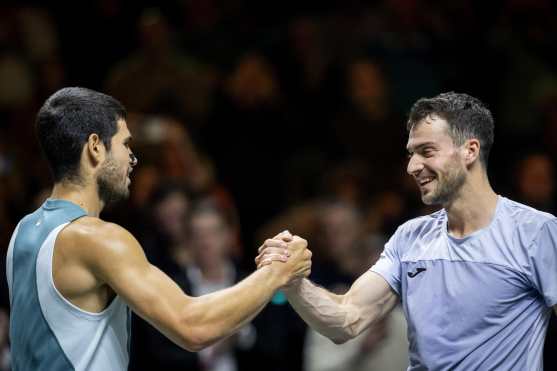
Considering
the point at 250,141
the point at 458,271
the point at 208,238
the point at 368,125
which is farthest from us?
the point at 368,125

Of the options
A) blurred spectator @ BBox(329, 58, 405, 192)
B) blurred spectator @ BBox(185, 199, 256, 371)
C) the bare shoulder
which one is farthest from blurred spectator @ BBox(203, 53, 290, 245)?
the bare shoulder

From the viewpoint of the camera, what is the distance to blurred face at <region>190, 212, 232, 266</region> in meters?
6.54

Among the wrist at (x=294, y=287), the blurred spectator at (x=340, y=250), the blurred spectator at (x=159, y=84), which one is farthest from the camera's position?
the blurred spectator at (x=159, y=84)

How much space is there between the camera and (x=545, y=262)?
4125 millimetres

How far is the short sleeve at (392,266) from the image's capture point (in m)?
4.58

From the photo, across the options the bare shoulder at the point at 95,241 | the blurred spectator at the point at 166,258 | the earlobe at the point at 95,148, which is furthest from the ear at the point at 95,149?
the blurred spectator at the point at 166,258

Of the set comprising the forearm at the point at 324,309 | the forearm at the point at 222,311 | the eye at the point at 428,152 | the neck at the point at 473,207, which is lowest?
the forearm at the point at 324,309

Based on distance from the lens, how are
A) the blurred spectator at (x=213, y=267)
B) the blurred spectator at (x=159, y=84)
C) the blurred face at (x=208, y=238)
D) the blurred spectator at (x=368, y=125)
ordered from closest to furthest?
1. the blurred spectator at (x=213, y=267)
2. the blurred face at (x=208, y=238)
3. the blurred spectator at (x=368, y=125)
4. the blurred spectator at (x=159, y=84)

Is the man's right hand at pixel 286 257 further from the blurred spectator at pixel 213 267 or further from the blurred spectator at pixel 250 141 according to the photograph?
the blurred spectator at pixel 250 141

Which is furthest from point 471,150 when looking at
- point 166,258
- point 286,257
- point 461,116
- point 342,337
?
point 166,258

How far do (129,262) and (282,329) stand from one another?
104 inches

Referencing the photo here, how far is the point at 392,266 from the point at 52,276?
1.49m

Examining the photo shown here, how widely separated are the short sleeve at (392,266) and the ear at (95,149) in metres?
1.32

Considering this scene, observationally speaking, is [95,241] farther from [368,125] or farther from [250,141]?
[368,125]
